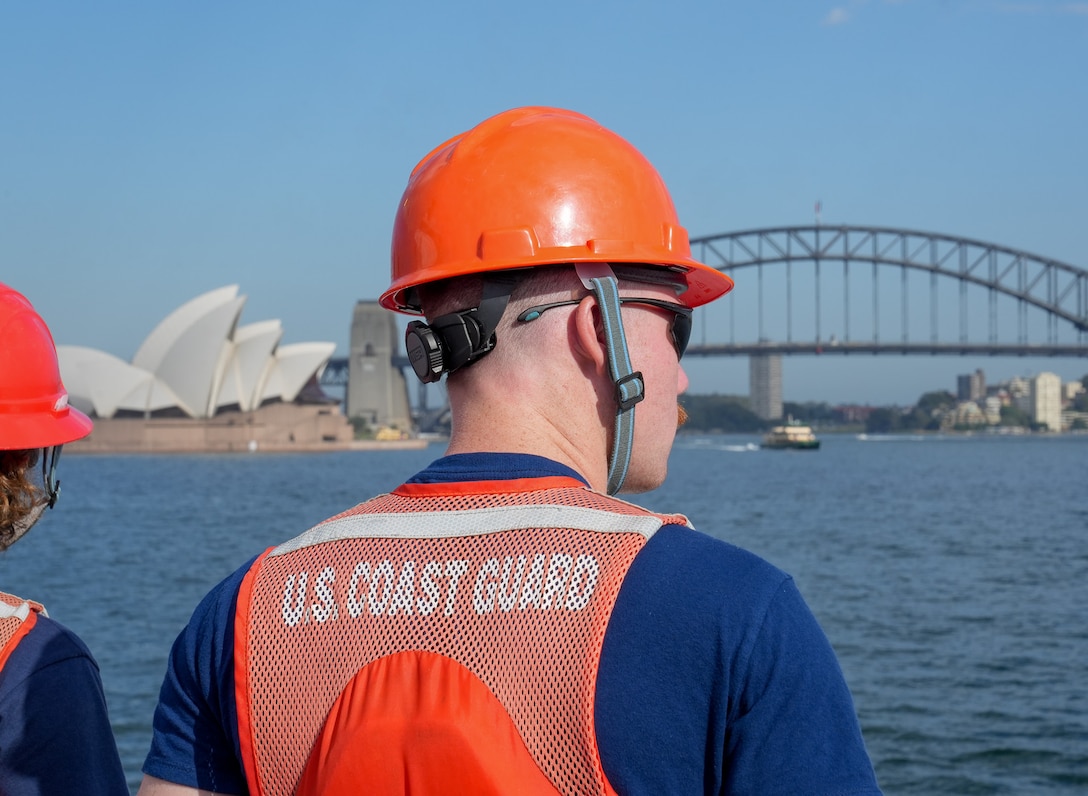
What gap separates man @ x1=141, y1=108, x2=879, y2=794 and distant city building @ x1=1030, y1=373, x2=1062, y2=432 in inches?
5276

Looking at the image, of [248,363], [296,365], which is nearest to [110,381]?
[248,363]

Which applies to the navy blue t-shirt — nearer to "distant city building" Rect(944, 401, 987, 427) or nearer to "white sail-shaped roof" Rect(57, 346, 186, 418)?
"white sail-shaped roof" Rect(57, 346, 186, 418)

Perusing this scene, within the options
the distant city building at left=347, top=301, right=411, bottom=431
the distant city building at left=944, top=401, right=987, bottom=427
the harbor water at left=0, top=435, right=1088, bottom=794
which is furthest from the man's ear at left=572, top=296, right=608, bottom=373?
the distant city building at left=944, top=401, right=987, bottom=427

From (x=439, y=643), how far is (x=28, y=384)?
1119 mm

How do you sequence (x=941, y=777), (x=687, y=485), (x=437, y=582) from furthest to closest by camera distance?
(x=687, y=485)
(x=941, y=777)
(x=437, y=582)

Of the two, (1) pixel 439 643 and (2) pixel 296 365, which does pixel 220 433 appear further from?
(1) pixel 439 643

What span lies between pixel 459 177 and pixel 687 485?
4029 centimetres

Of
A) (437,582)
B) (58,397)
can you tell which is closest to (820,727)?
(437,582)

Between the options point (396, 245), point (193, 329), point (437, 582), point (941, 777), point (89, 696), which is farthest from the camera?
point (193, 329)

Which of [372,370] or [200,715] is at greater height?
[372,370]

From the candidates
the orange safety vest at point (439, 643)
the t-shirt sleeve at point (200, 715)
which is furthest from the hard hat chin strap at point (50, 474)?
the orange safety vest at point (439, 643)

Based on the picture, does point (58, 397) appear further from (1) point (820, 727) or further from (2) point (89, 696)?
(1) point (820, 727)

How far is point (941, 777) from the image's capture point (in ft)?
24.4

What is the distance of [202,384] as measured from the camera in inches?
2520
